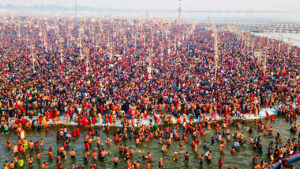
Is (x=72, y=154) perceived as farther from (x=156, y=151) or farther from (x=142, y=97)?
(x=142, y=97)

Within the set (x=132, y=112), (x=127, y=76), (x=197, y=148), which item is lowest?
(x=197, y=148)

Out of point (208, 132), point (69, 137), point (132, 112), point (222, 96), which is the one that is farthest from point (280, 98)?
point (69, 137)

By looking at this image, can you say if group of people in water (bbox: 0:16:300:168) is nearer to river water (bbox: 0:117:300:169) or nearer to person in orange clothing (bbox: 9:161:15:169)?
person in orange clothing (bbox: 9:161:15:169)

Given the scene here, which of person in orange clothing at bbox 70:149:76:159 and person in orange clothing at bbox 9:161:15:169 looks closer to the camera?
person in orange clothing at bbox 9:161:15:169

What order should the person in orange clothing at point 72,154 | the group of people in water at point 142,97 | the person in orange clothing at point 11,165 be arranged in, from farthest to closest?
the group of people in water at point 142,97 → the person in orange clothing at point 72,154 → the person in orange clothing at point 11,165

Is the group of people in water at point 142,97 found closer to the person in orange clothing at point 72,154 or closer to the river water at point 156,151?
the person in orange clothing at point 72,154

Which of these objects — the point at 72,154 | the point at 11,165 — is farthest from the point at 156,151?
the point at 11,165

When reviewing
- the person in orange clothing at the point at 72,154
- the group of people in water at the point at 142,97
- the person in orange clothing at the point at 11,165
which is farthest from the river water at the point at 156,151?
the person in orange clothing at the point at 11,165

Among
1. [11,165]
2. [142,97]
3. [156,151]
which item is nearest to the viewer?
[11,165]

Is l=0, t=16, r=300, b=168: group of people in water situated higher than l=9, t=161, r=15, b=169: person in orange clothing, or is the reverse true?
l=0, t=16, r=300, b=168: group of people in water

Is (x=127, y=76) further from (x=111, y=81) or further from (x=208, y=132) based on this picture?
(x=208, y=132)

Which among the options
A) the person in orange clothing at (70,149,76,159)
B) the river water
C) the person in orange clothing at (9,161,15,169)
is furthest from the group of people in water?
the river water
